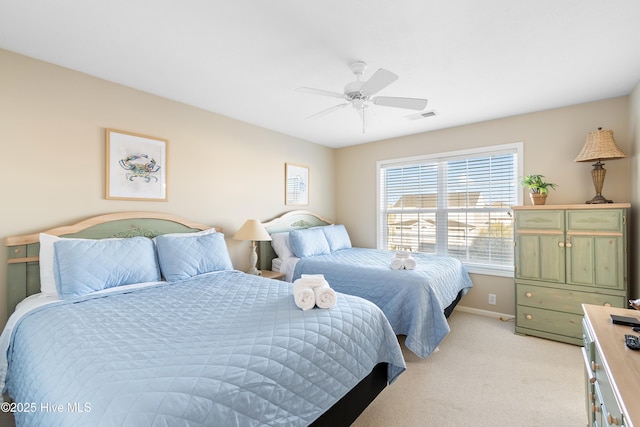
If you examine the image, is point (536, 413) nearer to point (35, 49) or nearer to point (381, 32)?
point (381, 32)

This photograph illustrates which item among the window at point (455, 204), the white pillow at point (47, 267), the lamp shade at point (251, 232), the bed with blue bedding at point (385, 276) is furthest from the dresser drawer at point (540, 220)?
the white pillow at point (47, 267)

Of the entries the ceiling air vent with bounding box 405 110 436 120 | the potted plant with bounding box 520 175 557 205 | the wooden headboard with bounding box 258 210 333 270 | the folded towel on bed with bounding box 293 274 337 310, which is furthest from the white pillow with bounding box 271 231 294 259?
the potted plant with bounding box 520 175 557 205

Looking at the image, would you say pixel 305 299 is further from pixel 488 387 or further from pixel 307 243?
pixel 307 243

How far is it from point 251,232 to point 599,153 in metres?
3.58

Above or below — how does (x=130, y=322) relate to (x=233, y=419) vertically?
above

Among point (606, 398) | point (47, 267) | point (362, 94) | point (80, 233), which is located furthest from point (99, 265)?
point (606, 398)

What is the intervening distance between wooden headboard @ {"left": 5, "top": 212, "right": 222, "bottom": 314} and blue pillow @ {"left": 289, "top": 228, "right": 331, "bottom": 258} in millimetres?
1176

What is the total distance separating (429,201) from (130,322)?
12.5ft

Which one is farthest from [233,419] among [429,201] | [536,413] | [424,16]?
[429,201]

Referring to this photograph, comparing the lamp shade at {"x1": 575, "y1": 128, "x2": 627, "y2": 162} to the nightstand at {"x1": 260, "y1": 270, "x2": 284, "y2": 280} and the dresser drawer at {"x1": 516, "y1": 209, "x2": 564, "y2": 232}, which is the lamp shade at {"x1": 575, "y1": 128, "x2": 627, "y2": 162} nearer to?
the dresser drawer at {"x1": 516, "y1": 209, "x2": 564, "y2": 232}

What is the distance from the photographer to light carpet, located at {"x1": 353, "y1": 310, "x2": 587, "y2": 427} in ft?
6.15

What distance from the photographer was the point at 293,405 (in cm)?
121

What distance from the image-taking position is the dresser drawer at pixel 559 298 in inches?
106

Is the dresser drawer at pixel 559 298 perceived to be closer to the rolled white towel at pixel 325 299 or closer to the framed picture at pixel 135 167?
the rolled white towel at pixel 325 299
